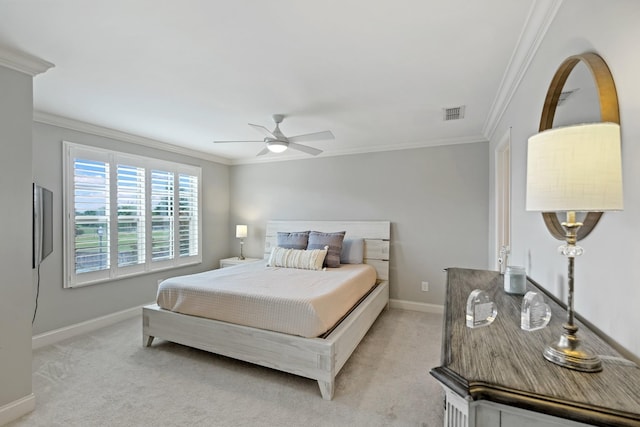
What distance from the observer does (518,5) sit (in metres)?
1.50

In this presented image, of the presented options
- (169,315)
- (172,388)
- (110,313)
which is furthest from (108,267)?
(172,388)

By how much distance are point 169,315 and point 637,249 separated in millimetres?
3251

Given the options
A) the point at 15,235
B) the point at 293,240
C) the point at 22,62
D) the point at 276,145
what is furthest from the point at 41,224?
the point at 293,240

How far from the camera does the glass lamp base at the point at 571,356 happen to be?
787 millimetres

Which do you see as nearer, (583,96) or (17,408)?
(583,96)

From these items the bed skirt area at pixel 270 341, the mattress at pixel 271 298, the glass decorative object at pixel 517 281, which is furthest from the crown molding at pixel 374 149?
the glass decorative object at pixel 517 281

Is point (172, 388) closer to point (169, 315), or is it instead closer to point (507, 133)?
point (169, 315)

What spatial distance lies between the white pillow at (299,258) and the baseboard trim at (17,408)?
2413 mm

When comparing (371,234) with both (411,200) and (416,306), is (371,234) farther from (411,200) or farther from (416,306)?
(416,306)

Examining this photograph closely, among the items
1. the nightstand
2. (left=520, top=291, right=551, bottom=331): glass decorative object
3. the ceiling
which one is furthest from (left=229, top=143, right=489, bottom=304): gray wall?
(left=520, top=291, right=551, bottom=331): glass decorative object

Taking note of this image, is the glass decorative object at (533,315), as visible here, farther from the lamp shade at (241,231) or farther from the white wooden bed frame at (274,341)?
the lamp shade at (241,231)

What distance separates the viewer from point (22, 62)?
1.97m

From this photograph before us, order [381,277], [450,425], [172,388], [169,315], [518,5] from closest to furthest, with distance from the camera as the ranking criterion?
[450,425] → [518,5] → [172,388] → [169,315] → [381,277]

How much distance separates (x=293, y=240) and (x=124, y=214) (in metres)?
2.21
